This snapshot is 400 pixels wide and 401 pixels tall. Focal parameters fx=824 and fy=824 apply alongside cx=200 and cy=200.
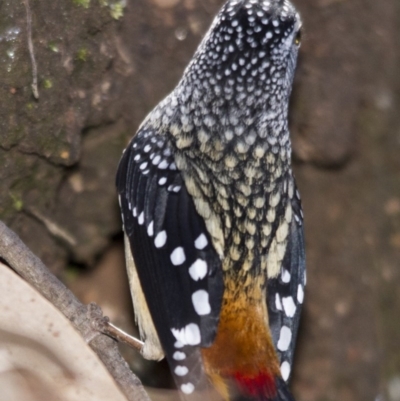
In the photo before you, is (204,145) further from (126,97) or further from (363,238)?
(363,238)

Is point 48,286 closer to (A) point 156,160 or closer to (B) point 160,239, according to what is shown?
(B) point 160,239

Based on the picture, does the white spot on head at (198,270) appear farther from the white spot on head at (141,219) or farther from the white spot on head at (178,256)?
the white spot on head at (141,219)

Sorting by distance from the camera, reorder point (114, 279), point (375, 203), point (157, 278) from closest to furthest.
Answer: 1. point (157, 278)
2. point (114, 279)
3. point (375, 203)

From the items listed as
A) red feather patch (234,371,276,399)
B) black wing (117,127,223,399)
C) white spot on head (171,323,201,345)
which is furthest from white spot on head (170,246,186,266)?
red feather patch (234,371,276,399)

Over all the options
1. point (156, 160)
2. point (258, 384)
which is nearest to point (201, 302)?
point (258, 384)

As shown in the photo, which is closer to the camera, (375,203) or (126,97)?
(126,97)

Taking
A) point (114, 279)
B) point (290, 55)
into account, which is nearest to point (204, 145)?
point (290, 55)
